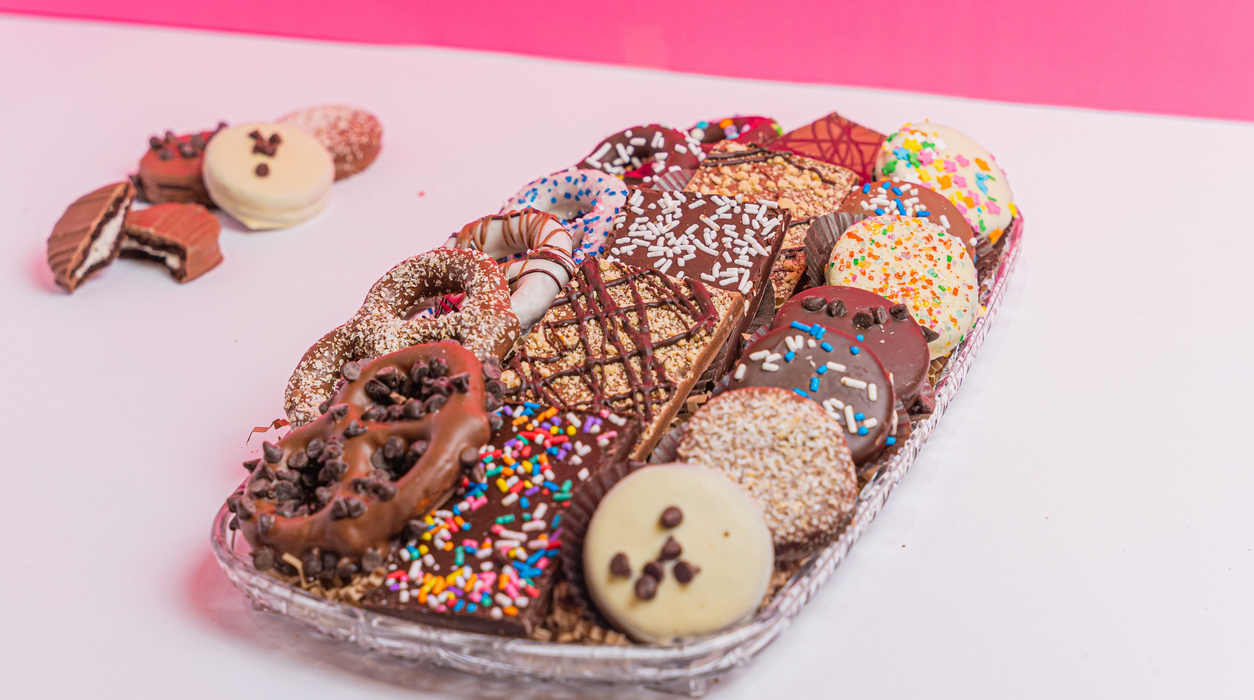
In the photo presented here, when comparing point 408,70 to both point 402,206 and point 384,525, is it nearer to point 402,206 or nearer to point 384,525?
point 402,206

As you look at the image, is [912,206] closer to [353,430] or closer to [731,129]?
[731,129]

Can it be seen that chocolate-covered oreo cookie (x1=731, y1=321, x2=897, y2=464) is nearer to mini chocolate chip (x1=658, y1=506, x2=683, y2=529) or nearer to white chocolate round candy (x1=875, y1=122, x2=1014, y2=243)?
mini chocolate chip (x1=658, y1=506, x2=683, y2=529)

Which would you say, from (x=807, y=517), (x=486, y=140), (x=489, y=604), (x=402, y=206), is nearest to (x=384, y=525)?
(x=489, y=604)

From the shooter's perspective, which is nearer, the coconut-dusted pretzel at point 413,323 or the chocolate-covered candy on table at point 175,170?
the coconut-dusted pretzel at point 413,323

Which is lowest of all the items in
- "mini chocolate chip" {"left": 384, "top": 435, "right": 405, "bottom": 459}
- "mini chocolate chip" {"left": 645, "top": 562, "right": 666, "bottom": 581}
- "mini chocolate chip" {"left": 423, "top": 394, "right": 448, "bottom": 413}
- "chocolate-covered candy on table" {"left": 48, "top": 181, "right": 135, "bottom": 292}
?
Answer: "chocolate-covered candy on table" {"left": 48, "top": 181, "right": 135, "bottom": 292}

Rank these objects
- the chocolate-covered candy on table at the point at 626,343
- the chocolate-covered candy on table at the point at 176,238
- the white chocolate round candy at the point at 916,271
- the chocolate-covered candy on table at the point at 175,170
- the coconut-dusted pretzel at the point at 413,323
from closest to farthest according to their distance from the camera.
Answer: the chocolate-covered candy on table at the point at 626,343 → the coconut-dusted pretzel at the point at 413,323 → the white chocolate round candy at the point at 916,271 → the chocolate-covered candy on table at the point at 176,238 → the chocolate-covered candy on table at the point at 175,170

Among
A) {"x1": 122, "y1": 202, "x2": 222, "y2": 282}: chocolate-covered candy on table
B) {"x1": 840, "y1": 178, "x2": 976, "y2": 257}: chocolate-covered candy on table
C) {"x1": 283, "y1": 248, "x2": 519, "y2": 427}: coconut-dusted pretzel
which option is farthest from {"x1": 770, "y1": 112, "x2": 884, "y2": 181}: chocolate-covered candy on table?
{"x1": 122, "y1": 202, "x2": 222, "y2": 282}: chocolate-covered candy on table

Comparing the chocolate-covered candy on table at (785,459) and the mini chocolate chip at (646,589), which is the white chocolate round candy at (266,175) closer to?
the chocolate-covered candy on table at (785,459)

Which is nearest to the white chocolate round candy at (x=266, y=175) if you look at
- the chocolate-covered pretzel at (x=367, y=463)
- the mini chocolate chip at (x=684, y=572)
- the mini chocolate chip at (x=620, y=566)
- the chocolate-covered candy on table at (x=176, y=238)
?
the chocolate-covered candy on table at (x=176, y=238)
